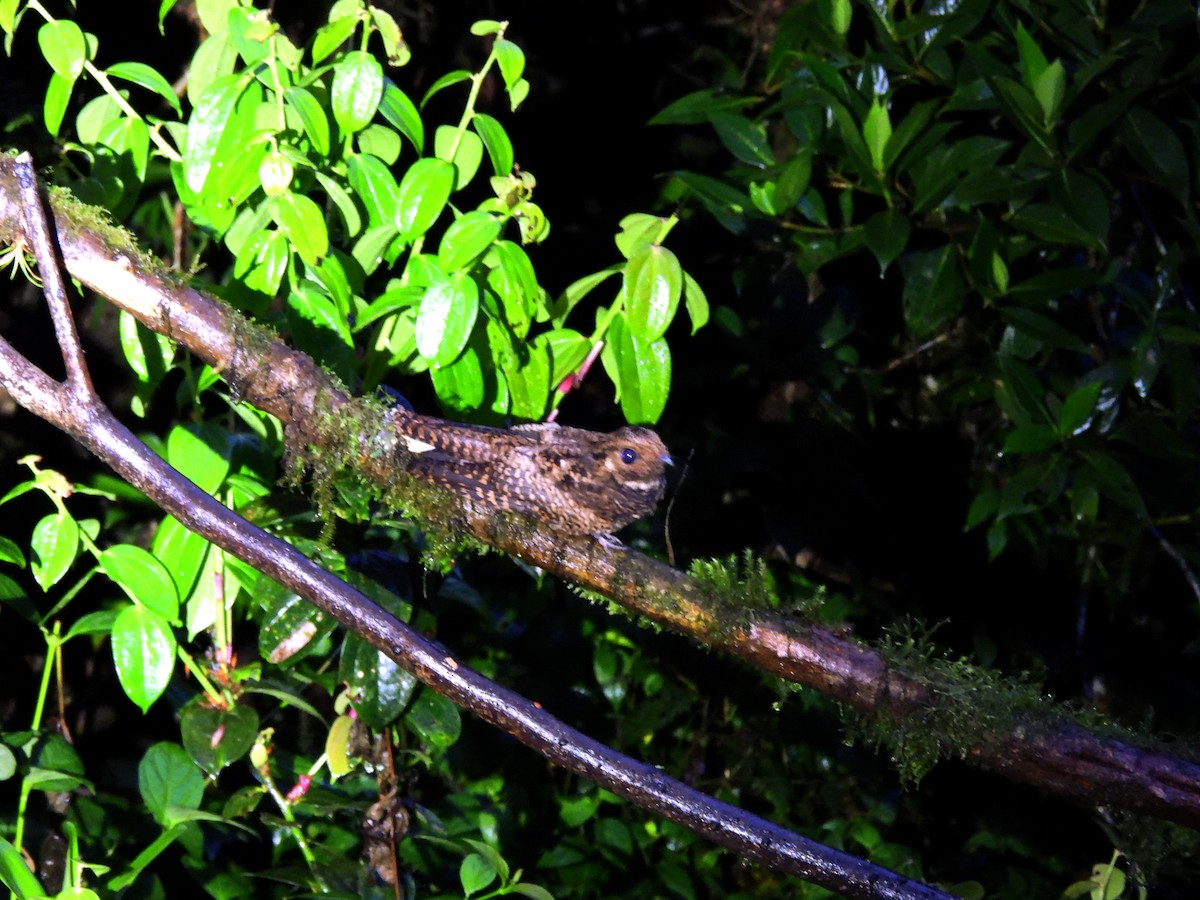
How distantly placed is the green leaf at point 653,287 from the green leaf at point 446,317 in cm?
21

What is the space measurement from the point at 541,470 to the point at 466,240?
29 centimetres

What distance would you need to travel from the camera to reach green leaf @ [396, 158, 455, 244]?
129 centimetres

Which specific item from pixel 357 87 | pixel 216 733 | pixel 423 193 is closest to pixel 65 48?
pixel 357 87

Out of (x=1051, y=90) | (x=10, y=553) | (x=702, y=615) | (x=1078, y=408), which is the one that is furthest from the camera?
(x=1078, y=408)

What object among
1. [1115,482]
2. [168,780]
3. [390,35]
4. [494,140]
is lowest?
[168,780]

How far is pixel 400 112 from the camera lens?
53.7 inches

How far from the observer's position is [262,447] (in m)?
1.51

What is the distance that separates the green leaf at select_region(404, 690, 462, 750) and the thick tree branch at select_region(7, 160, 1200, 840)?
348mm

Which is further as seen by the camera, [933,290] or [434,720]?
[933,290]

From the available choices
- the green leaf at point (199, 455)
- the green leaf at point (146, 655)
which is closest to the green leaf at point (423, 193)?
the green leaf at point (199, 455)

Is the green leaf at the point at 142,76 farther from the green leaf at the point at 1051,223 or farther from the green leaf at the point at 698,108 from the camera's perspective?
the green leaf at the point at 1051,223

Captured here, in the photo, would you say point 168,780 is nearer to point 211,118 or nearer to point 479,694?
point 479,694

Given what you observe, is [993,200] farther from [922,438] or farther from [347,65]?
[347,65]

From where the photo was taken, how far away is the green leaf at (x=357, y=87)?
4.13 feet
